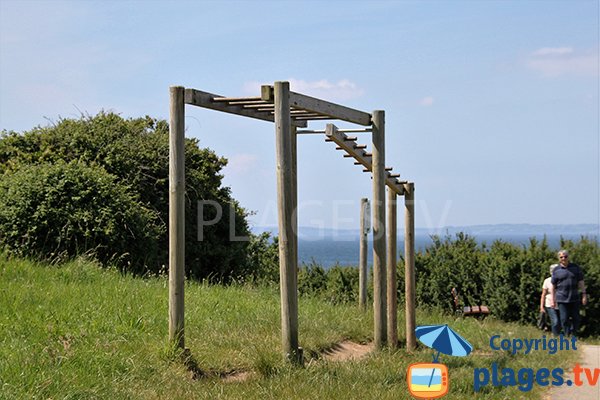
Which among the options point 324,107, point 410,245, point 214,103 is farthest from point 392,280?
point 214,103

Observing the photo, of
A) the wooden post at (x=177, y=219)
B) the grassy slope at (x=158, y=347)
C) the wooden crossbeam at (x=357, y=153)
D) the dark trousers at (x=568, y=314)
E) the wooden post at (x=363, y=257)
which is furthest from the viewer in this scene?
the dark trousers at (x=568, y=314)

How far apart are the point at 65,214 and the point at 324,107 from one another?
18.6 ft

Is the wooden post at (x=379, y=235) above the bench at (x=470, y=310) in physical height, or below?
above

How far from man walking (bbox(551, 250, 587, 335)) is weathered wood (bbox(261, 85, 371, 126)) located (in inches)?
234

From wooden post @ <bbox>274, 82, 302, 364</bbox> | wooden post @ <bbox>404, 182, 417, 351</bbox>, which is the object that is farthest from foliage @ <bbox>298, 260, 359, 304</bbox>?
wooden post @ <bbox>274, 82, 302, 364</bbox>

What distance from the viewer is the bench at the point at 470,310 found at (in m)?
17.2

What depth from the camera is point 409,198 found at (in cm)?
1176

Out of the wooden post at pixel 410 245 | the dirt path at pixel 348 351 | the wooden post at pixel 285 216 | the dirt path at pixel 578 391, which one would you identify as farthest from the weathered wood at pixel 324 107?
the dirt path at pixel 578 391

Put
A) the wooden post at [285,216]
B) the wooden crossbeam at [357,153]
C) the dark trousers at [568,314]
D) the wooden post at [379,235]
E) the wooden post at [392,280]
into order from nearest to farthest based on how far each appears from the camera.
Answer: the wooden post at [285,216] < the wooden crossbeam at [357,153] < the wooden post at [379,235] < the wooden post at [392,280] < the dark trousers at [568,314]

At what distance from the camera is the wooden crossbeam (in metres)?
10.3

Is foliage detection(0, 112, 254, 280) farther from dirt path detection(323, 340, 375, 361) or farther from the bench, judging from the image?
dirt path detection(323, 340, 375, 361)

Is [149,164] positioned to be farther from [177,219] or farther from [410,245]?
[177,219]

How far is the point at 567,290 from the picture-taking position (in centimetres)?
1509

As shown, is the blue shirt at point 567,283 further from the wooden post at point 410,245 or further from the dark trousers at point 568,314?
the wooden post at point 410,245
